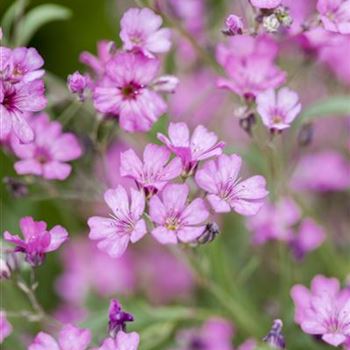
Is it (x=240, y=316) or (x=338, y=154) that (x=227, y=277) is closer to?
(x=240, y=316)

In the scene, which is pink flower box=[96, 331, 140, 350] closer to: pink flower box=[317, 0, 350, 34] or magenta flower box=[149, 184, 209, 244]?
magenta flower box=[149, 184, 209, 244]

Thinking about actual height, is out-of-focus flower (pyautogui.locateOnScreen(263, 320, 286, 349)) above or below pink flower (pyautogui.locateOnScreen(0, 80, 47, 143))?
below

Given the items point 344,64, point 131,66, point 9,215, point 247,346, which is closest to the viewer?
point 131,66

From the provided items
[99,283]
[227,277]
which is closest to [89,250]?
[99,283]

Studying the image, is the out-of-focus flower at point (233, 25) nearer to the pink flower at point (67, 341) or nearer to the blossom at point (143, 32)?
the blossom at point (143, 32)

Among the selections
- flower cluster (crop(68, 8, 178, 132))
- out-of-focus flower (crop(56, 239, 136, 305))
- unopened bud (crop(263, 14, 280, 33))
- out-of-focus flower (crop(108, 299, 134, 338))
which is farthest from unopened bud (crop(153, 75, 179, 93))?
out-of-focus flower (crop(56, 239, 136, 305))

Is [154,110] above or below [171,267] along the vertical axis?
above

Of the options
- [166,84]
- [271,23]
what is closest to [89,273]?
[166,84]
